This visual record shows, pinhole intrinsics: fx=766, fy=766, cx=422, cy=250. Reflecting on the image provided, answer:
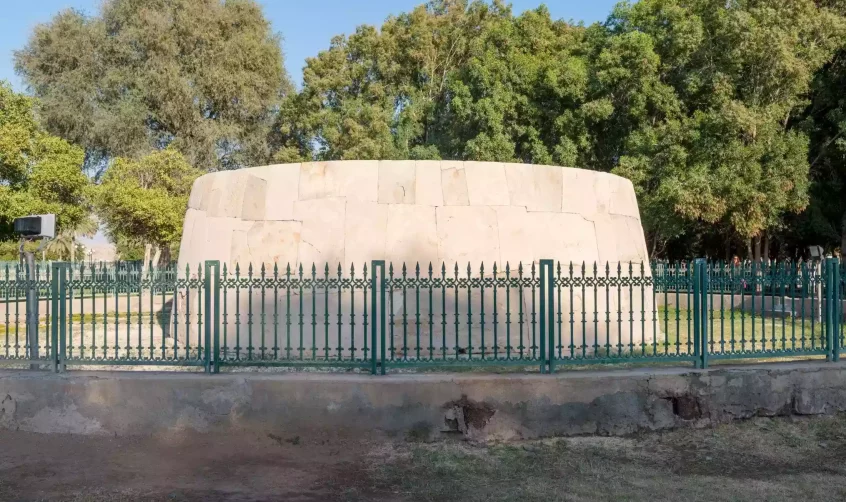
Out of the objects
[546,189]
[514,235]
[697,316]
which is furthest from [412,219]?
[697,316]

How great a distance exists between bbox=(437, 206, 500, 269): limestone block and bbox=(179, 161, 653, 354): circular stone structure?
10 millimetres

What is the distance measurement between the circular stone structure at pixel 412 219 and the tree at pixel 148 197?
41.2 ft

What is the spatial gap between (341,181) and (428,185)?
0.93 meters

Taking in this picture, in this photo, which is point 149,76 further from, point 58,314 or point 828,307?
point 828,307

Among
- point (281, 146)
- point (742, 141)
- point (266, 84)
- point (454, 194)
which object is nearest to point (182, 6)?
point (266, 84)

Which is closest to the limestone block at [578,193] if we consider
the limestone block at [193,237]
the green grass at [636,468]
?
the green grass at [636,468]

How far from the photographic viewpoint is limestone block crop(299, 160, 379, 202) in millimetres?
8078

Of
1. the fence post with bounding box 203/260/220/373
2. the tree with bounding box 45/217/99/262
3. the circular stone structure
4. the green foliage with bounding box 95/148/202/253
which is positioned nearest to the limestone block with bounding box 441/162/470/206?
the circular stone structure

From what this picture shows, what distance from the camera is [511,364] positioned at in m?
5.86

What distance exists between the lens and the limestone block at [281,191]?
816cm

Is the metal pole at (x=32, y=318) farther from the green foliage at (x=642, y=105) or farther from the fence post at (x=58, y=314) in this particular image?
the green foliage at (x=642, y=105)

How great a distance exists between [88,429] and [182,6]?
77.0 ft

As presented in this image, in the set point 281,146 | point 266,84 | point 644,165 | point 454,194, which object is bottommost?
point 454,194

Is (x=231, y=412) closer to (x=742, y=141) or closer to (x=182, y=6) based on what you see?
(x=742, y=141)
